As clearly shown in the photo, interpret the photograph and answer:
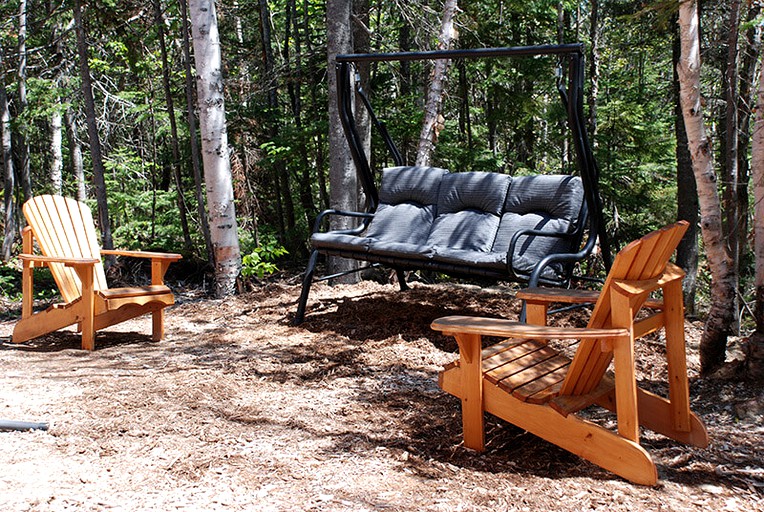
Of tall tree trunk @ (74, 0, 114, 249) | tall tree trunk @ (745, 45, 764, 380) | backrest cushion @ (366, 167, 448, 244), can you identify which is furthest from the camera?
tall tree trunk @ (74, 0, 114, 249)

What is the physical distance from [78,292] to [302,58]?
22.1 ft

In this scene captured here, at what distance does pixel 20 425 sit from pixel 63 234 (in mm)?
2500

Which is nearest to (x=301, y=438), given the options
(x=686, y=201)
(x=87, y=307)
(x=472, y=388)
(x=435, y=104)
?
(x=472, y=388)

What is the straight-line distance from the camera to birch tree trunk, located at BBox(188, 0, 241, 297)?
6.35 m

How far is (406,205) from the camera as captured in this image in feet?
18.9

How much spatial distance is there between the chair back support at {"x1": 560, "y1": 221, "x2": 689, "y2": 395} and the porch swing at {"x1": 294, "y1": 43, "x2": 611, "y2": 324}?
5.11 feet

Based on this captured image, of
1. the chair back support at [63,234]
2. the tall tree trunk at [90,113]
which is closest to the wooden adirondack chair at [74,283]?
the chair back support at [63,234]

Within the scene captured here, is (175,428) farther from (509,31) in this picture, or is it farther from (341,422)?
(509,31)

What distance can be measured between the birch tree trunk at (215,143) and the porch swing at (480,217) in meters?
1.52

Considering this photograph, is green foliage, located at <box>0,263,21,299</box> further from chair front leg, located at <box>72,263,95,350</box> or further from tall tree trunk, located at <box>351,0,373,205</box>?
tall tree trunk, located at <box>351,0,373,205</box>

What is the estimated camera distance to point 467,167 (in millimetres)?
10617

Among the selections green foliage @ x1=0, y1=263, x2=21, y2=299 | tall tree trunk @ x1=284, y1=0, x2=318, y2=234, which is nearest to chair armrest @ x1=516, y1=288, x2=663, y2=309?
tall tree trunk @ x1=284, y1=0, x2=318, y2=234

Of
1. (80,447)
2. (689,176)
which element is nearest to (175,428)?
(80,447)

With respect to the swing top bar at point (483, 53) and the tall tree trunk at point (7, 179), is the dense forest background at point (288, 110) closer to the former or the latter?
the tall tree trunk at point (7, 179)
